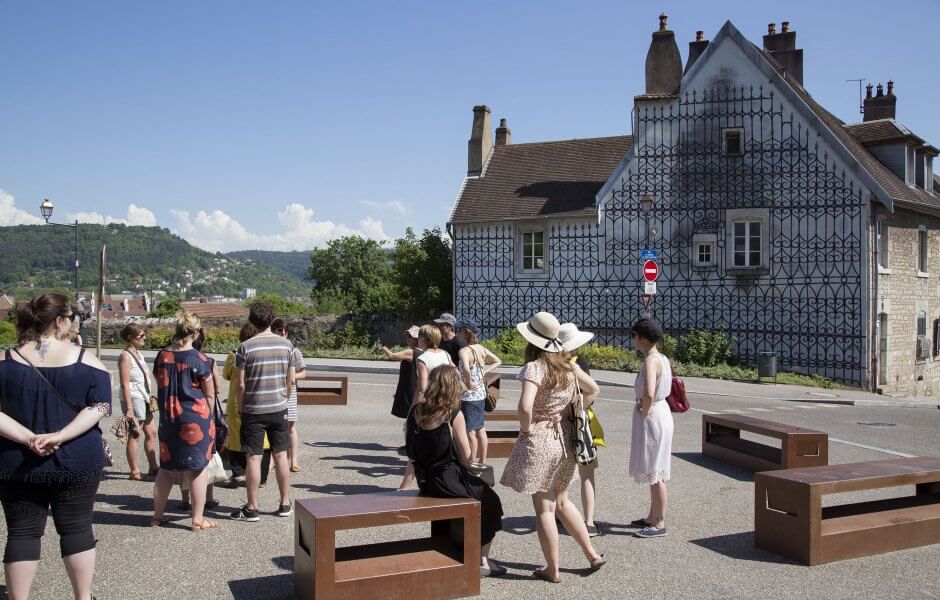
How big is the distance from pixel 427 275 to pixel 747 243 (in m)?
11.0

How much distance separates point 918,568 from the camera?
5770 millimetres

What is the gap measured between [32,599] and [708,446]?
298 inches

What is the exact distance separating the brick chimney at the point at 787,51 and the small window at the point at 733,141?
19.6 feet

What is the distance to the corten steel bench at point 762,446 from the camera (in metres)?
8.63

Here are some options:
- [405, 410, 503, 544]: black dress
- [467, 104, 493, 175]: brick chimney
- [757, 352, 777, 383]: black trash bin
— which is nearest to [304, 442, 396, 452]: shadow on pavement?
[405, 410, 503, 544]: black dress

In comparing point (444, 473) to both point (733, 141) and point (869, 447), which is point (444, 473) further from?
point (733, 141)

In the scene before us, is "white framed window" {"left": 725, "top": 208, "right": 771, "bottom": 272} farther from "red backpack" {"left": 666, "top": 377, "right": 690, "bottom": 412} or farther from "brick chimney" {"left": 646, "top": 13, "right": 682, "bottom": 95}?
"red backpack" {"left": 666, "top": 377, "right": 690, "bottom": 412}

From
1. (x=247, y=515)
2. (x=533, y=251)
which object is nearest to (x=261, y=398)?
(x=247, y=515)

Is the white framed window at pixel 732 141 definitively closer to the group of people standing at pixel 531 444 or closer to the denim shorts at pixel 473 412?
the denim shorts at pixel 473 412

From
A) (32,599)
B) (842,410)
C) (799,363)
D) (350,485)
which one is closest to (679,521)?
(350,485)

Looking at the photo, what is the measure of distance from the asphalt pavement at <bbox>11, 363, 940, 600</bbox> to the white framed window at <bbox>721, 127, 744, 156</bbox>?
1514 centimetres

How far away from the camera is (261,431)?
667 centimetres

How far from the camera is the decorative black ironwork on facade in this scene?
71.9 ft

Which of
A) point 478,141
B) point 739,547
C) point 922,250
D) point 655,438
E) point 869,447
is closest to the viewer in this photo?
point 739,547
